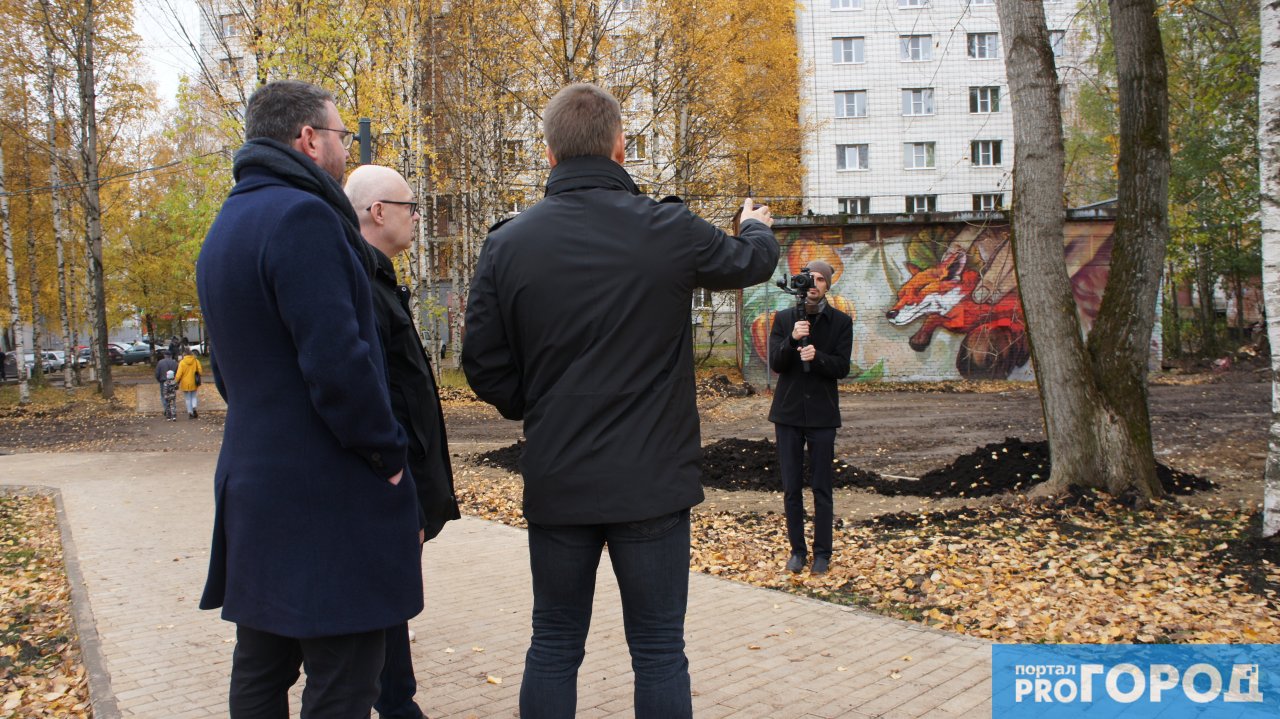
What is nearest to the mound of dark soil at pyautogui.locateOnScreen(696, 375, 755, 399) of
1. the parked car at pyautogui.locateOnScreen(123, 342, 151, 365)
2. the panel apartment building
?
the panel apartment building

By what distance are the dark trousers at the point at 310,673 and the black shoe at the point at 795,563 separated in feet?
14.0

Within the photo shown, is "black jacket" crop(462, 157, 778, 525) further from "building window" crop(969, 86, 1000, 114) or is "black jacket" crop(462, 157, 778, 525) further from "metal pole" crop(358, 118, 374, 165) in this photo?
"building window" crop(969, 86, 1000, 114)

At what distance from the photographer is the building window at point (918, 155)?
49438 millimetres

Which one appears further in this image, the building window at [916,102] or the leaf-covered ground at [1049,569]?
the building window at [916,102]

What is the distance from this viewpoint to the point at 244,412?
246 cm

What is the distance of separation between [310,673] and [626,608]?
3.01ft

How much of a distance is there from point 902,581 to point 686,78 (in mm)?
17885

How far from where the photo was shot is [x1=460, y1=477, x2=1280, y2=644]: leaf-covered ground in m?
4.92

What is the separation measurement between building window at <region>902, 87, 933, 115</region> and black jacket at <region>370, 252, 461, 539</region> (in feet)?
165

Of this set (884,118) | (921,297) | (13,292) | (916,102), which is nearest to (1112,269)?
(921,297)

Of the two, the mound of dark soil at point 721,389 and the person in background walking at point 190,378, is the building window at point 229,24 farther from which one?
the mound of dark soil at point 721,389

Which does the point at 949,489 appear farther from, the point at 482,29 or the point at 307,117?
the point at 482,29

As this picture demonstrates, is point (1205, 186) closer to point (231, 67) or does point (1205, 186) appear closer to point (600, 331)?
point (231, 67)
